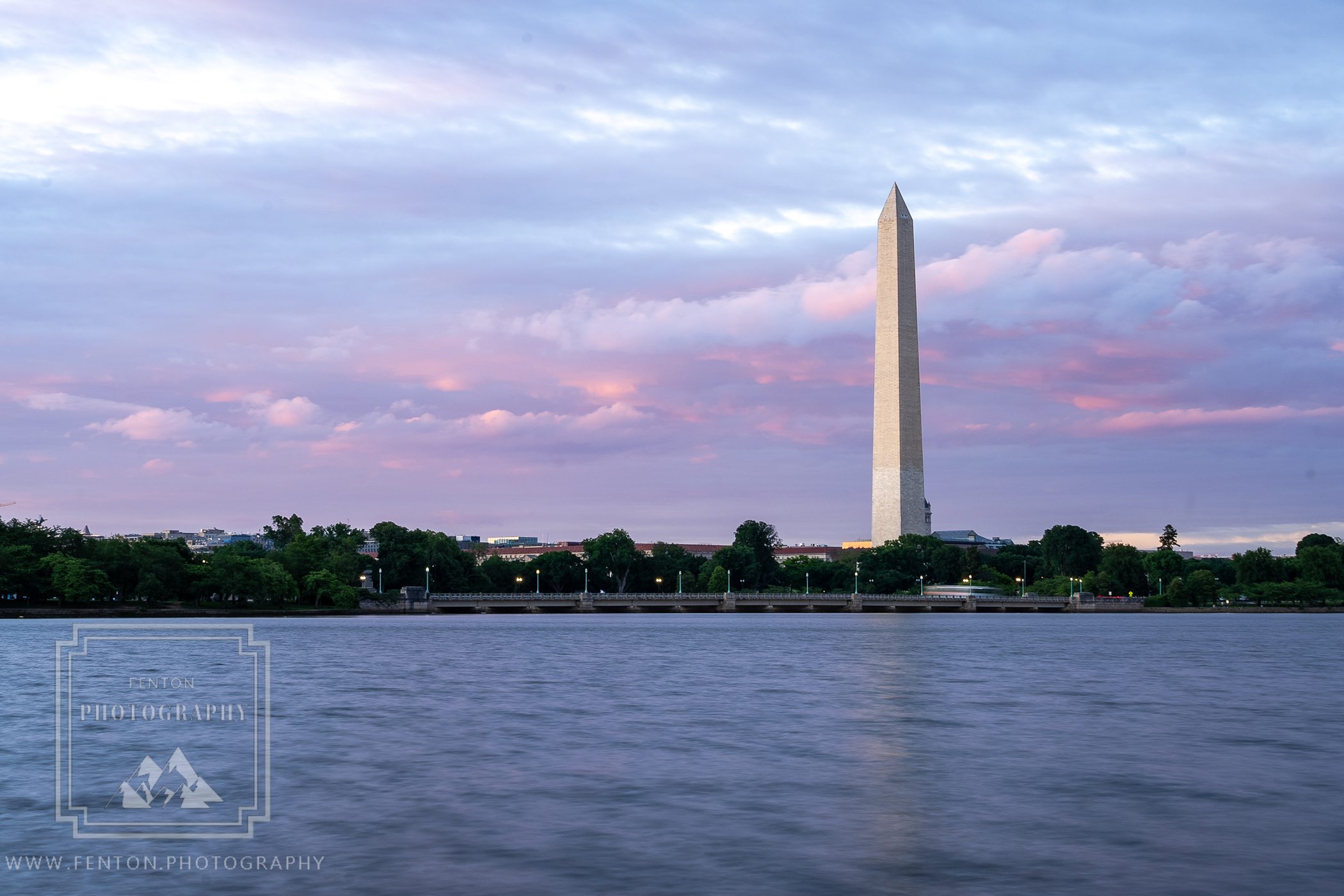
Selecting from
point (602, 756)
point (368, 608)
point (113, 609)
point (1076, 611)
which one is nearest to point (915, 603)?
point (1076, 611)

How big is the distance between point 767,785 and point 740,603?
512ft

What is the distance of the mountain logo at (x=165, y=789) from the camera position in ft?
64.4

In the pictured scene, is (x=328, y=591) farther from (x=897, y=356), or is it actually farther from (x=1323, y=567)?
(x=1323, y=567)

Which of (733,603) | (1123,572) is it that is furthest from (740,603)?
(1123,572)

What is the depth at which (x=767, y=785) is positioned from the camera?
21766 mm

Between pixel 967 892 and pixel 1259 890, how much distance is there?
3300mm

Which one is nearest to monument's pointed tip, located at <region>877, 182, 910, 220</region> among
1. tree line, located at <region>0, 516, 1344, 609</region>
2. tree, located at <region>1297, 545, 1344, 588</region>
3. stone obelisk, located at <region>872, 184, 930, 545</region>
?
stone obelisk, located at <region>872, 184, 930, 545</region>

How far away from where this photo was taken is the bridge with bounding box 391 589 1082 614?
163 metres

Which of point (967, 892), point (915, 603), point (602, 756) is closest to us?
point (967, 892)

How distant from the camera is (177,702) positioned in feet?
122

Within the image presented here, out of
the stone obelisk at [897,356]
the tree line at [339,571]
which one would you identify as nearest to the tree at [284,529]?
the tree line at [339,571]

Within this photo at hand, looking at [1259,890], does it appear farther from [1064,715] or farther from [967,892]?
[1064,715]

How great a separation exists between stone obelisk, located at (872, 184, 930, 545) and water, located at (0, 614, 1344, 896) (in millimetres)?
100673

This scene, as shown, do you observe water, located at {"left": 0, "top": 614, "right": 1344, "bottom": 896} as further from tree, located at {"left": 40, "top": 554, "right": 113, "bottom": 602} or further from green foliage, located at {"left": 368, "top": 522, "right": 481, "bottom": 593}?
green foliage, located at {"left": 368, "top": 522, "right": 481, "bottom": 593}
